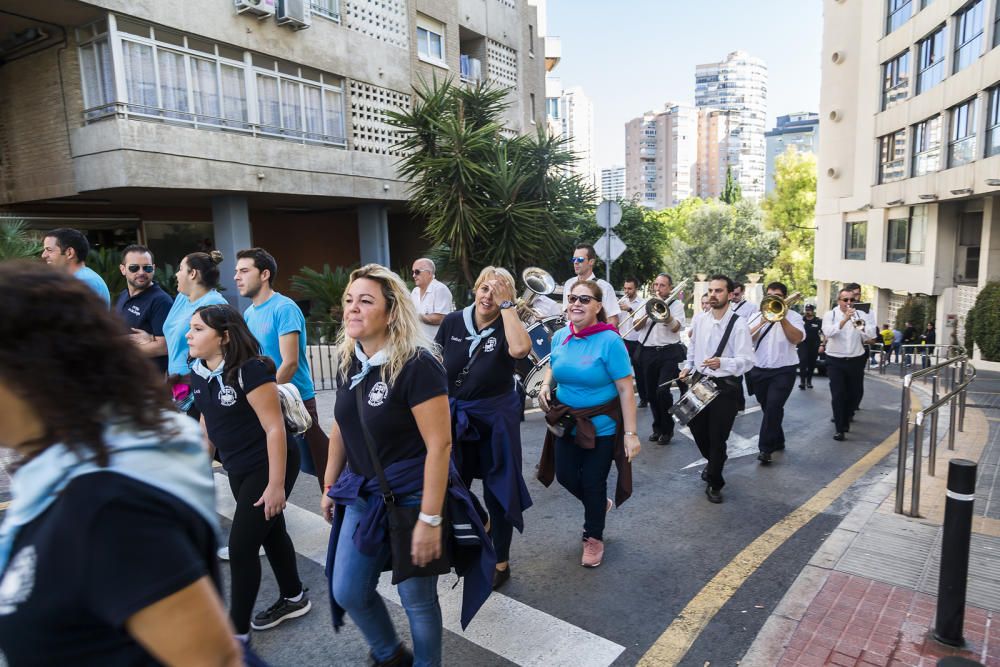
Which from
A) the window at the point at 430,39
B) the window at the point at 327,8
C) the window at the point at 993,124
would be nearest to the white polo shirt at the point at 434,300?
the window at the point at 327,8

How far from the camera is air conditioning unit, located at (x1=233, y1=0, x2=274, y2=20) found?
14.2 m

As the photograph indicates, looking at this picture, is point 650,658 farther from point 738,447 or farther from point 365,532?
point 738,447

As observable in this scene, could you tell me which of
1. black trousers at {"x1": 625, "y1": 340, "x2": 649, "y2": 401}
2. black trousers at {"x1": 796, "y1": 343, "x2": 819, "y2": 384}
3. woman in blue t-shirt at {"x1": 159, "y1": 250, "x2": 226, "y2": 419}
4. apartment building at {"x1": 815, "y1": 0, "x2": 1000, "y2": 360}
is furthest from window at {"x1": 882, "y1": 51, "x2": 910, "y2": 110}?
woman in blue t-shirt at {"x1": 159, "y1": 250, "x2": 226, "y2": 419}

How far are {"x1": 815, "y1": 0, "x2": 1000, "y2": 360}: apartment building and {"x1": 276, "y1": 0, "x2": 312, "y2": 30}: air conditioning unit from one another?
17.7 meters

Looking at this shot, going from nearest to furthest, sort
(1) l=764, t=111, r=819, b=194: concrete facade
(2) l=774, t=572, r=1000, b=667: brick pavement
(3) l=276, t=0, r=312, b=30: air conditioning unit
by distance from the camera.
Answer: (2) l=774, t=572, r=1000, b=667: brick pavement → (3) l=276, t=0, r=312, b=30: air conditioning unit → (1) l=764, t=111, r=819, b=194: concrete facade

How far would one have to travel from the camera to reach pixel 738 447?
289 inches

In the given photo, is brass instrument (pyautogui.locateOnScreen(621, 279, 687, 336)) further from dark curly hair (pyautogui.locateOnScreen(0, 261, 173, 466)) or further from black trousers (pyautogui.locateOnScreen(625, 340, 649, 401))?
dark curly hair (pyautogui.locateOnScreen(0, 261, 173, 466))

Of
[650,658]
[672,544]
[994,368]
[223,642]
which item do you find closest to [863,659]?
[650,658]

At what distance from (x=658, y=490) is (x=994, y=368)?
1705 cm

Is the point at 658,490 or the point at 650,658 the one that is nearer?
the point at 650,658

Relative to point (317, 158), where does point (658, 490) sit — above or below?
below

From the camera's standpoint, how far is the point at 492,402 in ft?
13.5

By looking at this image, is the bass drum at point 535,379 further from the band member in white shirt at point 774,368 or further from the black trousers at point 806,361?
the black trousers at point 806,361

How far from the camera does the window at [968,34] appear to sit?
19078mm
